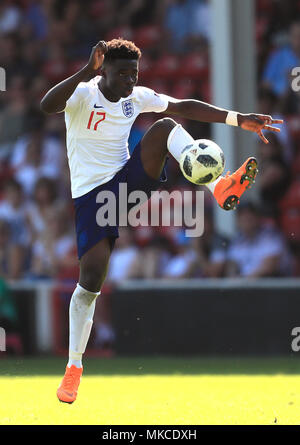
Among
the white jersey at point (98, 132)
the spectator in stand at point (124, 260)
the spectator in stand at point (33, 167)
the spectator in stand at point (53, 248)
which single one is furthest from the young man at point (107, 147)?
the spectator in stand at point (33, 167)

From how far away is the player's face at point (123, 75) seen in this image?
5605 mm

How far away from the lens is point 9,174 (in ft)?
38.9

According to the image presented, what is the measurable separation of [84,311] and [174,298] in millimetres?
3333

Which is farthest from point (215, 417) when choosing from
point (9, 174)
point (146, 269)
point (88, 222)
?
point (9, 174)

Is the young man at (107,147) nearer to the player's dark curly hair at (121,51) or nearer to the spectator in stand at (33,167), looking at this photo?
the player's dark curly hair at (121,51)

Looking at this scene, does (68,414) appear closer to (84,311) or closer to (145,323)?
(84,311)

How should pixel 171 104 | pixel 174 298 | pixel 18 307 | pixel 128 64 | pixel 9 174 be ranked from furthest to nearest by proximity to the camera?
1. pixel 9 174
2. pixel 18 307
3. pixel 174 298
4. pixel 171 104
5. pixel 128 64

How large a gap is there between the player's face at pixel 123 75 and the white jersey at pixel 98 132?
6.2 inches

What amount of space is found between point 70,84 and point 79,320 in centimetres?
150

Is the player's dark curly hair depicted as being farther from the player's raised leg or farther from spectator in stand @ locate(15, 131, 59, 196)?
spectator in stand @ locate(15, 131, 59, 196)

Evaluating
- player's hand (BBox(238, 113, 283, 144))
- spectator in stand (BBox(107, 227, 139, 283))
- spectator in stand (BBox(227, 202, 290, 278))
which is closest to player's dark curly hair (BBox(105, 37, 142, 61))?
player's hand (BBox(238, 113, 283, 144))

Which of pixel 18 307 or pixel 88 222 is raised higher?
pixel 88 222

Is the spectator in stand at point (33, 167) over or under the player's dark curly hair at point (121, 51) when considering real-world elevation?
under

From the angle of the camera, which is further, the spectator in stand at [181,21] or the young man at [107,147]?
the spectator in stand at [181,21]
